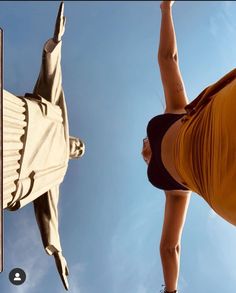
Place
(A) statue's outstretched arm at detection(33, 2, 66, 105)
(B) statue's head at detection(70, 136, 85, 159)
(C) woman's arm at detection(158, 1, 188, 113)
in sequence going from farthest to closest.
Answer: (B) statue's head at detection(70, 136, 85, 159), (A) statue's outstretched arm at detection(33, 2, 66, 105), (C) woman's arm at detection(158, 1, 188, 113)

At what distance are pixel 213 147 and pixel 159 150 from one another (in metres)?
0.35

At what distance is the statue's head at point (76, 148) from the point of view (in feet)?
4.24

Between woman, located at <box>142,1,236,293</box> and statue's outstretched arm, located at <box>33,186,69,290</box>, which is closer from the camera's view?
woman, located at <box>142,1,236,293</box>

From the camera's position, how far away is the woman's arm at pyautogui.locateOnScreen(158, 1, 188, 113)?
0.87 m

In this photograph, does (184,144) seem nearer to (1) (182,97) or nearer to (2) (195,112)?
(2) (195,112)

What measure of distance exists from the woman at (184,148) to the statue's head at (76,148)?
1.18ft

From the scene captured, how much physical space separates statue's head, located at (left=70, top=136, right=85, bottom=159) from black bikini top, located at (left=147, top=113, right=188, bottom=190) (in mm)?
418

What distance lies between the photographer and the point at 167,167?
2.85ft

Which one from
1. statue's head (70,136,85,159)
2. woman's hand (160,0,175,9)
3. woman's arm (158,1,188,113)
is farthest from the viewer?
statue's head (70,136,85,159)

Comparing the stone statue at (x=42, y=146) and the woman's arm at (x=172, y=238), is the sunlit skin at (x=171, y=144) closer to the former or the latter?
the woman's arm at (x=172, y=238)

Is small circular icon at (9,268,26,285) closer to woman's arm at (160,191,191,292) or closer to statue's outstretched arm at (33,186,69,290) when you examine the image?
statue's outstretched arm at (33,186,69,290)

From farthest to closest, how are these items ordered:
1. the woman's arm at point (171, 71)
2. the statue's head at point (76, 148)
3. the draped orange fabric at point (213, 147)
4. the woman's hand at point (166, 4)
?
the statue's head at point (76, 148), the woman's arm at point (171, 71), the woman's hand at point (166, 4), the draped orange fabric at point (213, 147)

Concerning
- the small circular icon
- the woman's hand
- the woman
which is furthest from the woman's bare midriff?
the small circular icon

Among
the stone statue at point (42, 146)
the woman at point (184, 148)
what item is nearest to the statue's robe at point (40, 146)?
the stone statue at point (42, 146)
